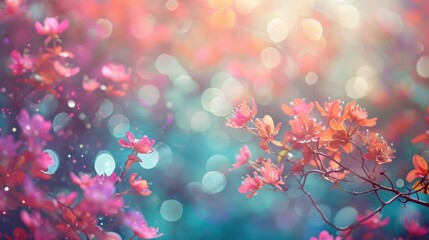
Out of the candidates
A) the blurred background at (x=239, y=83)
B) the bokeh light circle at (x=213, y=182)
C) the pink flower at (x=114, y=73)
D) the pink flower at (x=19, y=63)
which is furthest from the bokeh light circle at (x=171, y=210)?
the pink flower at (x=19, y=63)

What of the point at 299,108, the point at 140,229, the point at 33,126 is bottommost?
the point at 140,229

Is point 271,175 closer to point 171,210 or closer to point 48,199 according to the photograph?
point 48,199

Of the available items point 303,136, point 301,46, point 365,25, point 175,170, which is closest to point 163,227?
point 175,170

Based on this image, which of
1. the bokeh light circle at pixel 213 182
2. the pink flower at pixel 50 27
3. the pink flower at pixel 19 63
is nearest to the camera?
the pink flower at pixel 19 63

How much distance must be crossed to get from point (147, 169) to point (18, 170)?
1.10 meters

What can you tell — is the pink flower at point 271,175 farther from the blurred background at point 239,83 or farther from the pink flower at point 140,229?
the blurred background at point 239,83

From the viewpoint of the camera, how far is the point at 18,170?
100cm

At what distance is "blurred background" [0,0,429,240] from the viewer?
82.2 inches

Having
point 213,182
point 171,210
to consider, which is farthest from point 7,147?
point 213,182

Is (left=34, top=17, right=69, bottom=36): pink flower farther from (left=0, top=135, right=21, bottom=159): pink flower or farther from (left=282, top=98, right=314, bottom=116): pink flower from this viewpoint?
(left=282, top=98, right=314, bottom=116): pink flower

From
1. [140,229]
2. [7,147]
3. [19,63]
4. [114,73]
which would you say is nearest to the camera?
[7,147]

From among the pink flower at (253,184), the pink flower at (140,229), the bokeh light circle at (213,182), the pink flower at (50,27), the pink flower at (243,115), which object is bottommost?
the pink flower at (140,229)

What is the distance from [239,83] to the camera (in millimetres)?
2301

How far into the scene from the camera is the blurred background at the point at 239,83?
209cm
